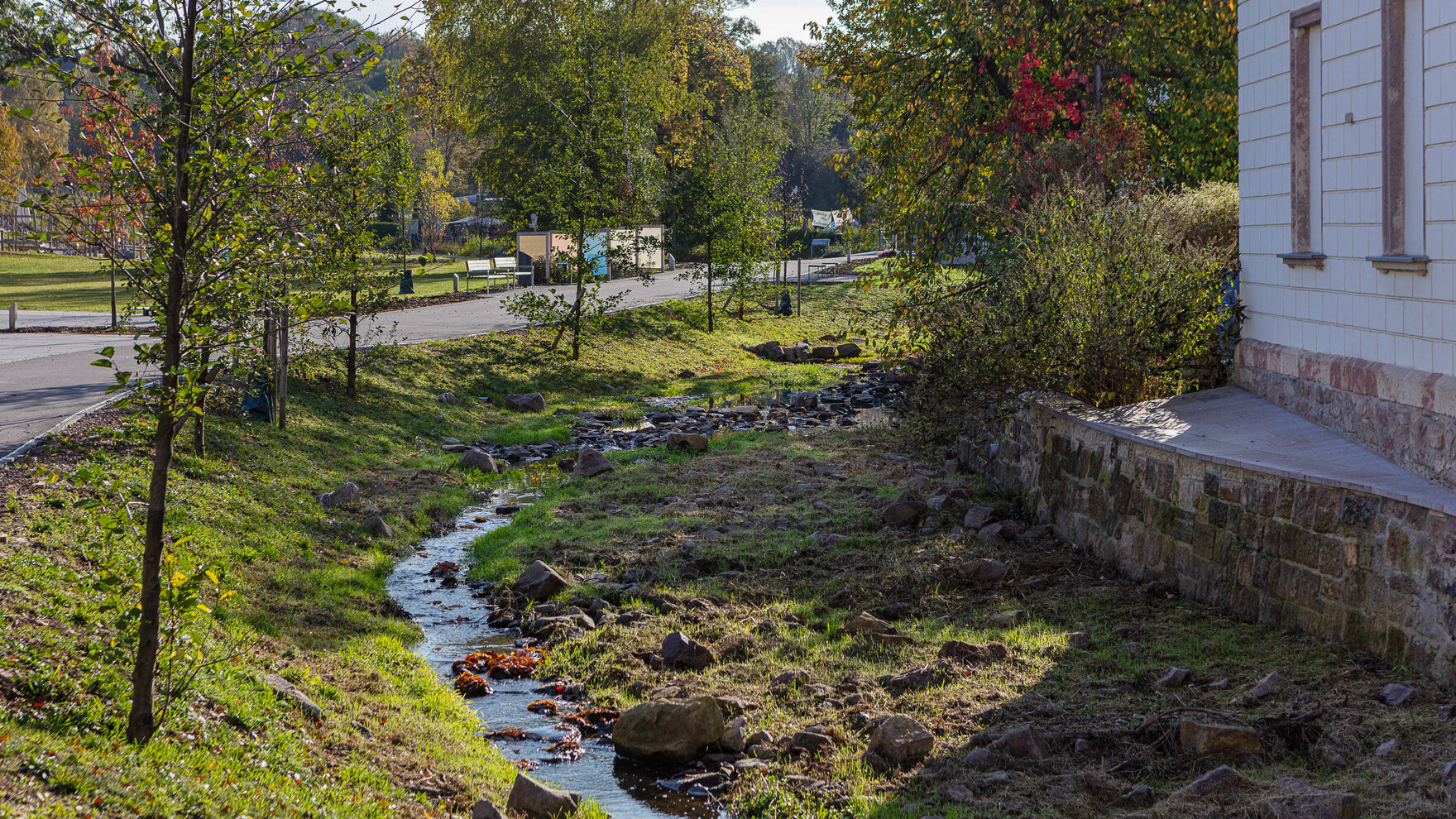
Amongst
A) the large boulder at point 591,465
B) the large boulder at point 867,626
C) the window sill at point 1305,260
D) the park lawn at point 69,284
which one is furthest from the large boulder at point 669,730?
the park lawn at point 69,284

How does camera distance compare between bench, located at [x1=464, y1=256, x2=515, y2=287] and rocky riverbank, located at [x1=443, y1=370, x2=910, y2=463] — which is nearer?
rocky riverbank, located at [x1=443, y1=370, x2=910, y2=463]

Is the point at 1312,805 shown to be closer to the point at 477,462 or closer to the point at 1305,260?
the point at 1305,260

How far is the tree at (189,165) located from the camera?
5055 millimetres

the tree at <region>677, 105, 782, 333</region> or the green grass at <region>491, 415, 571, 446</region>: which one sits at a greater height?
the tree at <region>677, 105, 782, 333</region>

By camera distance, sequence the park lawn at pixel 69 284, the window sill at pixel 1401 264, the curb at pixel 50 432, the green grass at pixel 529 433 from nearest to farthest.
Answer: the window sill at pixel 1401 264, the curb at pixel 50 432, the green grass at pixel 529 433, the park lawn at pixel 69 284

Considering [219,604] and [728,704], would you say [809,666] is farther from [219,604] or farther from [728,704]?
[219,604]

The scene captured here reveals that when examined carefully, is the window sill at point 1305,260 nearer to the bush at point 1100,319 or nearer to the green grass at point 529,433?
the bush at point 1100,319

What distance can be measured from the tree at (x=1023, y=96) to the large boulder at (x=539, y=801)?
1091 centimetres

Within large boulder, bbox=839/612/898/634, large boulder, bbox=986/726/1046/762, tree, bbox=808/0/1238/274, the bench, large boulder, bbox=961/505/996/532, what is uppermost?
tree, bbox=808/0/1238/274

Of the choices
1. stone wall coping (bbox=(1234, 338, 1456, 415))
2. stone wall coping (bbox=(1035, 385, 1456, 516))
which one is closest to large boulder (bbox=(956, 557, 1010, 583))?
stone wall coping (bbox=(1035, 385, 1456, 516))

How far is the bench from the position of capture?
35.3 meters

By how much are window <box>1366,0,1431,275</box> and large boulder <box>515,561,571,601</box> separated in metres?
7.39

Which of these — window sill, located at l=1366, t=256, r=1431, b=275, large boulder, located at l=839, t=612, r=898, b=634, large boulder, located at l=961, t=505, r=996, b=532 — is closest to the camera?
window sill, located at l=1366, t=256, r=1431, b=275

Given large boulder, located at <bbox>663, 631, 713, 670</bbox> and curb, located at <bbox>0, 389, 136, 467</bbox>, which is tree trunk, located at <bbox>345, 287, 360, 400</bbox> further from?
large boulder, located at <bbox>663, 631, 713, 670</bbox>
